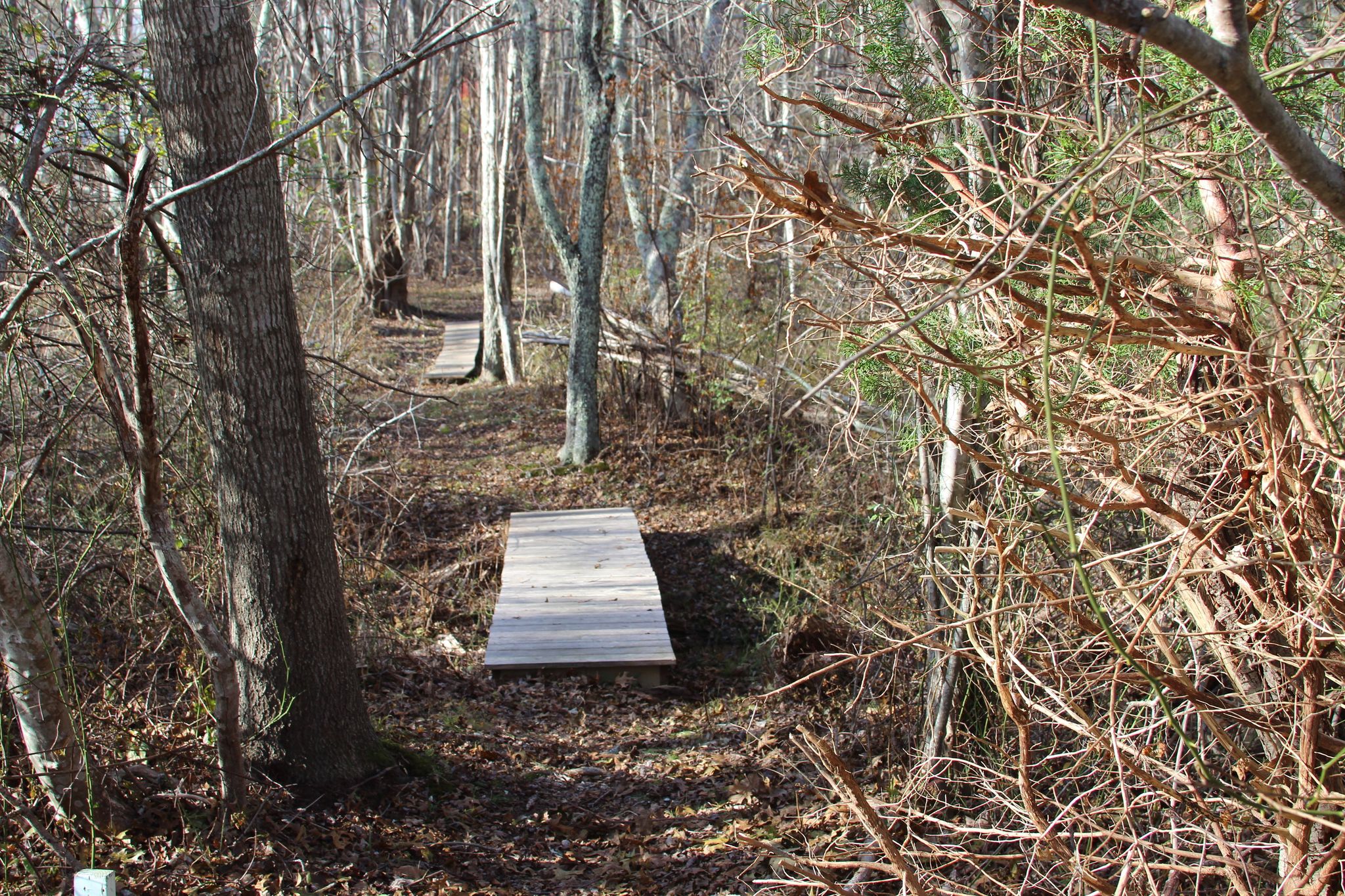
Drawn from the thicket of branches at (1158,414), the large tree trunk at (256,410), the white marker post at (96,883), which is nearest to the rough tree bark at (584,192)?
the large tree trunk at (256,410)

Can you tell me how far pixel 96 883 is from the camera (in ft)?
8.05

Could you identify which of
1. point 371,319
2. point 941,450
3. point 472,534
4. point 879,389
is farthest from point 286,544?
point 371,319

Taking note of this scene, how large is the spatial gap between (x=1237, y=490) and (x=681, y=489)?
736 centimetres

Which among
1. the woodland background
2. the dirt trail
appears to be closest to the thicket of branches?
the woodland background

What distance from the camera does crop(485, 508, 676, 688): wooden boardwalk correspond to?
20.0ft

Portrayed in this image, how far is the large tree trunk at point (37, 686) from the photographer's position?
10.3 feet

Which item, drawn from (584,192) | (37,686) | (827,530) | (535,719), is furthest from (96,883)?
(584,192)

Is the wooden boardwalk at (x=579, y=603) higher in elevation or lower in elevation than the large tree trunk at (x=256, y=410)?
lower

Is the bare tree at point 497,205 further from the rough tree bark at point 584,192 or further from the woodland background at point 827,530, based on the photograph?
the woodland background at point 827,530

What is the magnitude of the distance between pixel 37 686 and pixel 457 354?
39.0 feet

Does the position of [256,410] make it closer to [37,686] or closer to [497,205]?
[37,686]

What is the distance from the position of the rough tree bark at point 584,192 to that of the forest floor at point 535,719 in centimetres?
62

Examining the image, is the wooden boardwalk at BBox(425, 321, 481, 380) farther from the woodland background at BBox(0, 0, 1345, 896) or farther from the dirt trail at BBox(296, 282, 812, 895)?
the woodland background at BBox(0, 0, 1345, 896)

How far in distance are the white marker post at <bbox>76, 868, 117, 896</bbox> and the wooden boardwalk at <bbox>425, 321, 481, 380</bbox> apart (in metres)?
11.2
